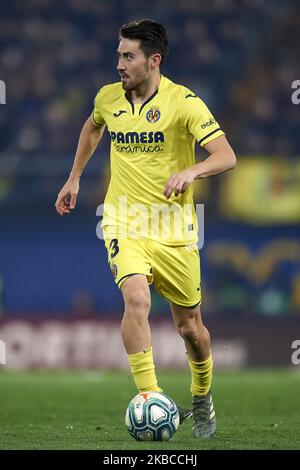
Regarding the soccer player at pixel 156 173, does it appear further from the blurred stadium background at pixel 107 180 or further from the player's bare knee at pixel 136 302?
the blurred stadium background at pixel 107 180

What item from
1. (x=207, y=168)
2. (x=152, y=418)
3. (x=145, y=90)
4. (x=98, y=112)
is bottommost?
(x=152, y=418)

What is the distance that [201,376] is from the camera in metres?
7.69

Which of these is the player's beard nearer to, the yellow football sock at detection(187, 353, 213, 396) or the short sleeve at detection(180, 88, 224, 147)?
the short sleeve at detection(180, 88, 224, 147)

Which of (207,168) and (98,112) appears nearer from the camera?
(207,168)

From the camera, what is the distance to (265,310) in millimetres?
18547

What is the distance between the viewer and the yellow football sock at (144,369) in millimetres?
6961

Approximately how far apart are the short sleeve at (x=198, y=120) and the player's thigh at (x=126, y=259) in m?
0.78

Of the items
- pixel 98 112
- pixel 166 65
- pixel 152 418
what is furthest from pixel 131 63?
pixel 166 65

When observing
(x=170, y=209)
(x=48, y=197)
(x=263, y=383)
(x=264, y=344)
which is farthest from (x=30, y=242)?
(x=170, y=209)

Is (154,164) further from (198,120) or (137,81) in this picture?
(137,81)

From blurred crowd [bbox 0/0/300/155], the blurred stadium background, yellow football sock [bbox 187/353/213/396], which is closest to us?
yellow football sock [bbox 187/353/213/396]

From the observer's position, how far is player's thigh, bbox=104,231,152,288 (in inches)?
279

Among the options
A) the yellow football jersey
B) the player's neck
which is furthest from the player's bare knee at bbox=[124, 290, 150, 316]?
the player's neck

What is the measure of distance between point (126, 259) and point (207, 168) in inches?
30.2
